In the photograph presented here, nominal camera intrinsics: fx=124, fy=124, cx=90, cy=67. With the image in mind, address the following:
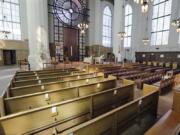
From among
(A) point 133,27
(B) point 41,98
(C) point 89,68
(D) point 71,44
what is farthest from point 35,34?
(A) point 133,27

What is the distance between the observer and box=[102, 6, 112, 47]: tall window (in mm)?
16925

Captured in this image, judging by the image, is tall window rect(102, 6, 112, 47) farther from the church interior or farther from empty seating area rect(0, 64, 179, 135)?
empty seating area rect(0, 64, 179, 135)

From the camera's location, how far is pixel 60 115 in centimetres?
186

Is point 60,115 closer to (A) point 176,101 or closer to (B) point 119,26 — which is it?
(A) point 176,101

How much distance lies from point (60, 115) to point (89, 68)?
5556 mm

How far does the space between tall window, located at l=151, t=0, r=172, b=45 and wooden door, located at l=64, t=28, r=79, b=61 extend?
29.0 ft

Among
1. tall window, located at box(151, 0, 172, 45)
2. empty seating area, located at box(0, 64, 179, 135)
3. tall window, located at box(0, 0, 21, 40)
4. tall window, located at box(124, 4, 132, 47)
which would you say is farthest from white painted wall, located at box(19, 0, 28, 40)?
tall window, located at box(151, 0, 172, 45)

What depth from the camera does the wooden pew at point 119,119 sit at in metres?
1.27

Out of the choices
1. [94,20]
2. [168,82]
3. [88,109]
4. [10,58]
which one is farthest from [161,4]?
[10,58]

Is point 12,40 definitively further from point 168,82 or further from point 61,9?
point 168,82

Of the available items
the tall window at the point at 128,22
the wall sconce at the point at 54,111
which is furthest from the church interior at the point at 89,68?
the tall window at the point at 128,22

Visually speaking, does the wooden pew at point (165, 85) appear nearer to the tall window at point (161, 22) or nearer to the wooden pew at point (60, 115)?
the wooden pew at point (60, 115)

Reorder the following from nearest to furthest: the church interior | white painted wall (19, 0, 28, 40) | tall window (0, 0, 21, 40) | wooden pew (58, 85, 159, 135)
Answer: wooden pew (58, 85, 159, 135) < the church interior < tall window (0, 0, 21, 40) < white painted wall (19, 0, 28, 40)

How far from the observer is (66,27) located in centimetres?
1441
